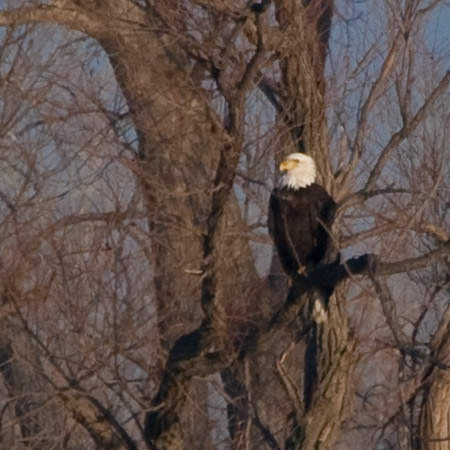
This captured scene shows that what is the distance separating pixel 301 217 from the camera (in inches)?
273

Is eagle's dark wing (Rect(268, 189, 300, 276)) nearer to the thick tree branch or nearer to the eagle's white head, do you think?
the eagle's white head

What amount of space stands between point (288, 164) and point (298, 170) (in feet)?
0.45

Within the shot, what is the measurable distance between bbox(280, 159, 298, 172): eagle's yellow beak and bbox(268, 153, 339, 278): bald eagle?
3 centimetres

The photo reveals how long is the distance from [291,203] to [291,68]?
33.0 inches

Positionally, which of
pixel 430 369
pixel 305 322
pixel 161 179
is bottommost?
pixel 430 369

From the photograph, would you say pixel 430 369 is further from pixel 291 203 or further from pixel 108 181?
pixel 108 181

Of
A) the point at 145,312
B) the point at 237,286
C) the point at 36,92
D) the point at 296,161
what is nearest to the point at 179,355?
the point at 145,312

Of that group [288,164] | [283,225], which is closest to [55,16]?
[288,164]

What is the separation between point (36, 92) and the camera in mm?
6738

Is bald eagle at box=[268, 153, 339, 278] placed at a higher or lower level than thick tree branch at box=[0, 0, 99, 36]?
lower

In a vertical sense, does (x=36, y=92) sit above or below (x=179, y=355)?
above

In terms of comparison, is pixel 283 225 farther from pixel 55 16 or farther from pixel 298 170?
pixel 55 16

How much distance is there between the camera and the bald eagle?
22.0ft

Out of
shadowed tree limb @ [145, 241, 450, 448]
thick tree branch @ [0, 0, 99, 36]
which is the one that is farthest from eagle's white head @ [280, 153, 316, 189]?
thick tree branch @ [0, 0, 99, 36]
